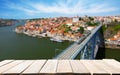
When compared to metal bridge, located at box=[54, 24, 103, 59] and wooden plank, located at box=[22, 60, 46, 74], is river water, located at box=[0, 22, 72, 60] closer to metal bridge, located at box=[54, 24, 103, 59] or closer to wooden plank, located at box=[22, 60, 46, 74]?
metal bridge, located at box=[54, 24, 103, 59]

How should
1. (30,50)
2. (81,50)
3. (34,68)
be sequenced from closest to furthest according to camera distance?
(34,68) → (81,50) → (30,50)

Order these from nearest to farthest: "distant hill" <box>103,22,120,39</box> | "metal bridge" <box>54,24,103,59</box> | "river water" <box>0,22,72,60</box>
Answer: "metal bridge" <box>54,24,103,59</box> < "river water" <box>0,22,72,60</box> < "distant hill" <box>103,22,120,39</box>

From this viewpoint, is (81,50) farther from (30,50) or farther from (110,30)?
(110,30)

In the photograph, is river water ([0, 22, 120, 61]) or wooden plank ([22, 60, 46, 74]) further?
river water ([0, 22, 120, 61])

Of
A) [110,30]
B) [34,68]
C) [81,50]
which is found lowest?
[110,30]

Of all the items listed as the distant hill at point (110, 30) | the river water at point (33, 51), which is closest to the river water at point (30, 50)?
the river water at point (33, 51)

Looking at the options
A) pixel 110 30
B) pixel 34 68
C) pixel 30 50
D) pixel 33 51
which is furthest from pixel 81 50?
pixel 110 30

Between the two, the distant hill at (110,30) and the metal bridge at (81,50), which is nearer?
the metal bridge at (81,50)

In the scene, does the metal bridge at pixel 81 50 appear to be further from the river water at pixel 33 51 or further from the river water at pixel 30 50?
the river water at pixel 30 50

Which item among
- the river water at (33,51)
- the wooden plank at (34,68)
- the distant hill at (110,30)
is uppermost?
the wooden plank at (34,68)

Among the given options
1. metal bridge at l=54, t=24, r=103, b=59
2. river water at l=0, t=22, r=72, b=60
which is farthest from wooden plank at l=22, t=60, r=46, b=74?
river water at l=0, t=22, r=72, b=60

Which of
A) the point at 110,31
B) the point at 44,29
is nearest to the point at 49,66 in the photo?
the point at 110,31

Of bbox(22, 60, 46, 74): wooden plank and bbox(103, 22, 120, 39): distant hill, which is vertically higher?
bbox(22, 60, 46, 74): wooden plank
